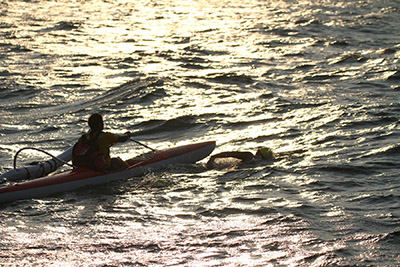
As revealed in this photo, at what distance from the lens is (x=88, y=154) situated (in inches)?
419

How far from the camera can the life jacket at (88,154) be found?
34.5 feet

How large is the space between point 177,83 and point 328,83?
4.40 meters

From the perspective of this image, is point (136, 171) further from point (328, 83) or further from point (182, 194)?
point (328, 83)

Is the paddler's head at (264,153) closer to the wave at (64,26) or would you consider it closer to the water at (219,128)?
→ the water at (219,128)

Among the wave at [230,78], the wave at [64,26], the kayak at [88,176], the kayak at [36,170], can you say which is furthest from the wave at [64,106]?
the wave at [64,26]

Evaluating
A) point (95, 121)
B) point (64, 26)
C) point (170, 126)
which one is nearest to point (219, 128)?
point (170, 126)

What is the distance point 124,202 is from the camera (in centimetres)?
1002

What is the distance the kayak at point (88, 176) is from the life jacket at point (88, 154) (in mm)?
99

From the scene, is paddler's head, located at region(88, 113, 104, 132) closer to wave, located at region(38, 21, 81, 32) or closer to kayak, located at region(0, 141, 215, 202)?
kayak, located at region(0, 141, 215, 202)

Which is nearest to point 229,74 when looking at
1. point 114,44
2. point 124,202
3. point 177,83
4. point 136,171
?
point 177,83

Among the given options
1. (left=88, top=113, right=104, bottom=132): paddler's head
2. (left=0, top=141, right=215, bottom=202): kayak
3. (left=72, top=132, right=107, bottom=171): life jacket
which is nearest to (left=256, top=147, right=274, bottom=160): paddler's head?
(left=0, top=141, right=215, bottom=202): kayak

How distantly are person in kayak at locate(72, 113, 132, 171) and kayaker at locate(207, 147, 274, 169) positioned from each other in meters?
1.85

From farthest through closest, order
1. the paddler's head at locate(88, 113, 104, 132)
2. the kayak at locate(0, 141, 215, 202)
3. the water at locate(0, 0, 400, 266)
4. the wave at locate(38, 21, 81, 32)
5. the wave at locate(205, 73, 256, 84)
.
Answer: the wave at locate(38, 21, 81, 32) < the wave at locate(205, 73, 256, 84) < the paddler's head at locate(88, 113, 104, 132) < the kayak at locate(0, 141, 215, 202) < the water at locate(0, 0, 400, 266)

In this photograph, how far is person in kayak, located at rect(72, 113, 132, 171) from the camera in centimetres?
1046
